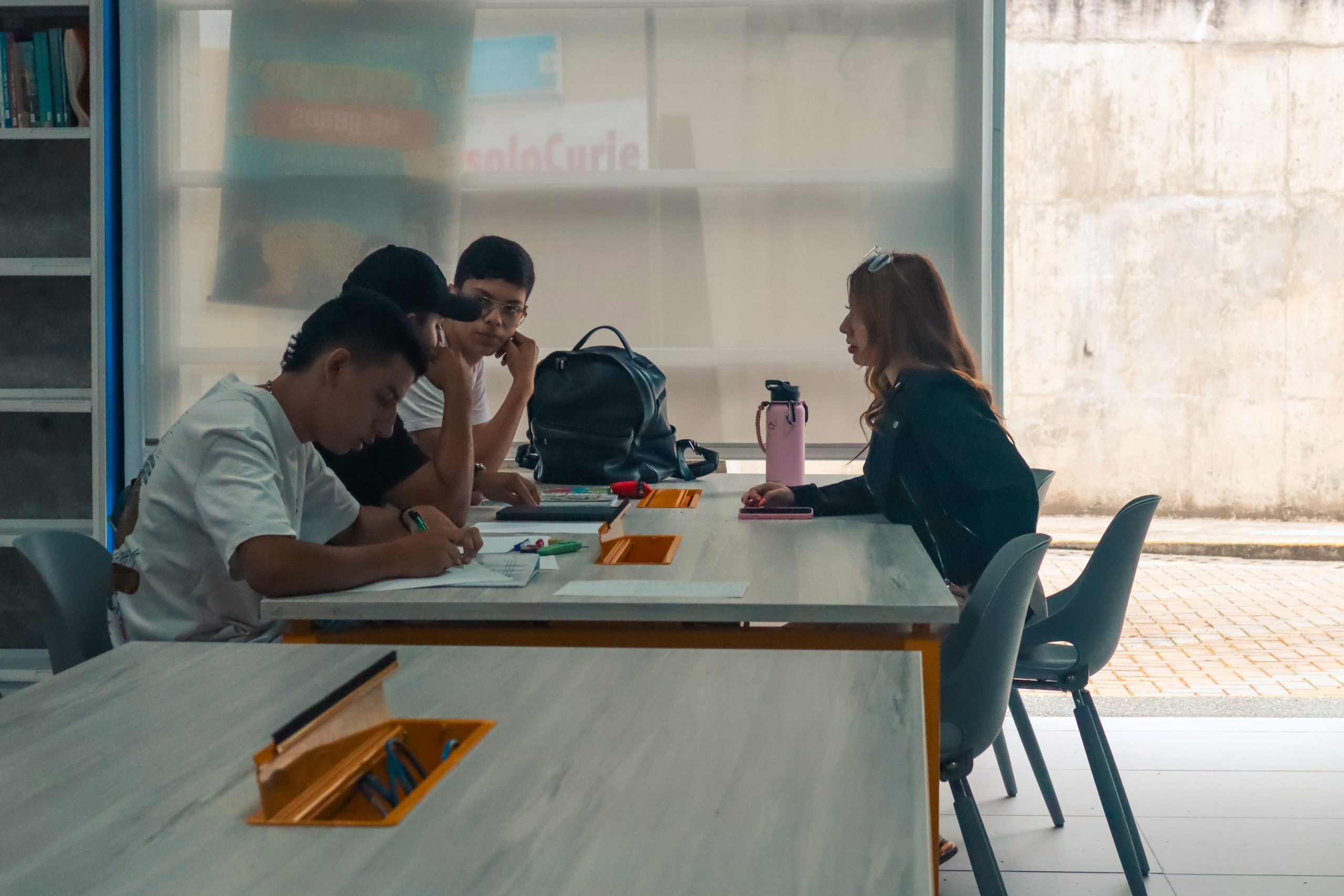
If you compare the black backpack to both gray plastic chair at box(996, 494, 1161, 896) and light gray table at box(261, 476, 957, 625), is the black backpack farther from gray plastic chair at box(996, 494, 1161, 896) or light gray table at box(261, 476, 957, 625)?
gray plastic chair at box(996, 494, 1161, 896)

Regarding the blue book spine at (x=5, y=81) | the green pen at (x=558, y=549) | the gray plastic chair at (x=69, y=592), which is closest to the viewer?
the gray plastic chair at (x=69, y=592)

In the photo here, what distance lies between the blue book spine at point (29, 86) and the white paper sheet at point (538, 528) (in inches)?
88.8

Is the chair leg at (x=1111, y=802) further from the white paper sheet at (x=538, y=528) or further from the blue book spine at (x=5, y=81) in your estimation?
the blue book spine at (x=5, y=81)

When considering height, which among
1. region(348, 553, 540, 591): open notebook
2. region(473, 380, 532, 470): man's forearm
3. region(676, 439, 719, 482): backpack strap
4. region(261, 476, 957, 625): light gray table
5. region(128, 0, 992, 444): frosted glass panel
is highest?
region(128, 0, 992, 444): frosted glass panel

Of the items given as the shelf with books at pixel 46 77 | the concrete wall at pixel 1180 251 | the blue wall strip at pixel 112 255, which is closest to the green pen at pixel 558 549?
the blue wall strip at pixel 112 255

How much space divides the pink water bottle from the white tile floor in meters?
0.83

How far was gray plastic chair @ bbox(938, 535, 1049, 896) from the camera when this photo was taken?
5.48ft

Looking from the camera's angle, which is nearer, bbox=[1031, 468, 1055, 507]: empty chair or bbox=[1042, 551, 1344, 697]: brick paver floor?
bbox=[1031, 468, 1055, 507]: empty chair

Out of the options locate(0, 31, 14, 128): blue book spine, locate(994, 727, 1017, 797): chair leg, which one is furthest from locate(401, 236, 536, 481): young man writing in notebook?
locate(0, 31, 14, 128): blue book spine

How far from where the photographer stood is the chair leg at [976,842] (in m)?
1.67

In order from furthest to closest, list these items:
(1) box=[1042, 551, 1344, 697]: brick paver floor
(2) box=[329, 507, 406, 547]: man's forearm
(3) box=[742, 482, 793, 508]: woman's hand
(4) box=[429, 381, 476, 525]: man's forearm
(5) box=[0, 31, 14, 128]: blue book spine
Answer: (1) box=[1042, 551, 1344, 697]: brick paver floor, (5) box=[0, 31, 14, 128]: blue book spine, (3) box=[742, 482, 793, 508]: woman's hand, (4) box=[429, 381, 476, 525]: man's forearm, (2) box=[329, 507, 406, 547]: man's forearm

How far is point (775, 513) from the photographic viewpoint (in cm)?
231

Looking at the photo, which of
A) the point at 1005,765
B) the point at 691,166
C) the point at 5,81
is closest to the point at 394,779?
the point at 1005,765

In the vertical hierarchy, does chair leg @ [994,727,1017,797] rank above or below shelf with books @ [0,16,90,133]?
below
